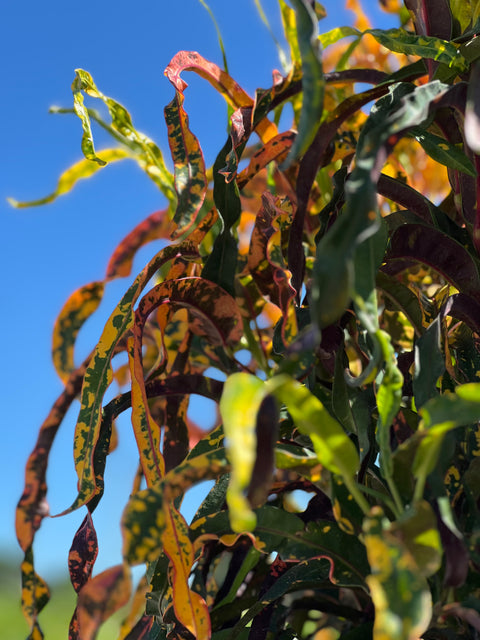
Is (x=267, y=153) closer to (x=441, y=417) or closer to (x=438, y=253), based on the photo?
(x=438, y=253)

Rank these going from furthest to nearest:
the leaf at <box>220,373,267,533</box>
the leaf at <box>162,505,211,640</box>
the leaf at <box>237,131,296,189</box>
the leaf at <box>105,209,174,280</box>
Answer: the leaf at <box>105,209,174,280</box> → the leaf at <box>237,131,296,189</box> → the leaf at <box>162,505,211,640</box> → the leaf at <box>220,373,267,533</box>

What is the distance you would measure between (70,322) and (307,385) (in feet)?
0.63

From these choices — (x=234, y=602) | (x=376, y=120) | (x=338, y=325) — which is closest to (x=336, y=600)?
(x=234, y=602)

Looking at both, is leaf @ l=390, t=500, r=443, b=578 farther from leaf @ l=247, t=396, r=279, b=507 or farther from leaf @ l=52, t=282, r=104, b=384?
leaf @ l=52, t=282, r=104, b=384

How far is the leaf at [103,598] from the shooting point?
213 millimetres

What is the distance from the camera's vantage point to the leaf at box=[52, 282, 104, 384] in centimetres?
44

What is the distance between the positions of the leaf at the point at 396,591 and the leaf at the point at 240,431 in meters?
0.04

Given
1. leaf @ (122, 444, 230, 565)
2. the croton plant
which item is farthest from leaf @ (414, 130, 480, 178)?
leaf @ (122, 444, 230, 565)

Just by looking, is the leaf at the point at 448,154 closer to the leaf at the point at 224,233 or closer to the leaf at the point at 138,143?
the leaf at the point at 224,233

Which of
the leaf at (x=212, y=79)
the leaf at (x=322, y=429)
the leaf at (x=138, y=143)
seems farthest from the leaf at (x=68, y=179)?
the leaf at (x=322, y=429)

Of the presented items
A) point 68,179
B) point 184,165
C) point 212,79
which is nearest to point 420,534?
point 184,165

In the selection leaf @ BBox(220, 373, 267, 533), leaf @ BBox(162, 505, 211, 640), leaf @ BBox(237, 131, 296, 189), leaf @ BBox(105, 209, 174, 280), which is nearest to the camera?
leaf @ BBox(220, 373, 267, 533)

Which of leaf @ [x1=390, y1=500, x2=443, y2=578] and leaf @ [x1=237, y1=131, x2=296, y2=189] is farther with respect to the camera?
leaf @ [x1=237, y1=131, x2=296, y2=189]

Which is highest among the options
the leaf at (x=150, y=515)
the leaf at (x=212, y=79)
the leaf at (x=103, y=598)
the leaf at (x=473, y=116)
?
the leaf at (x=212, y=79)
